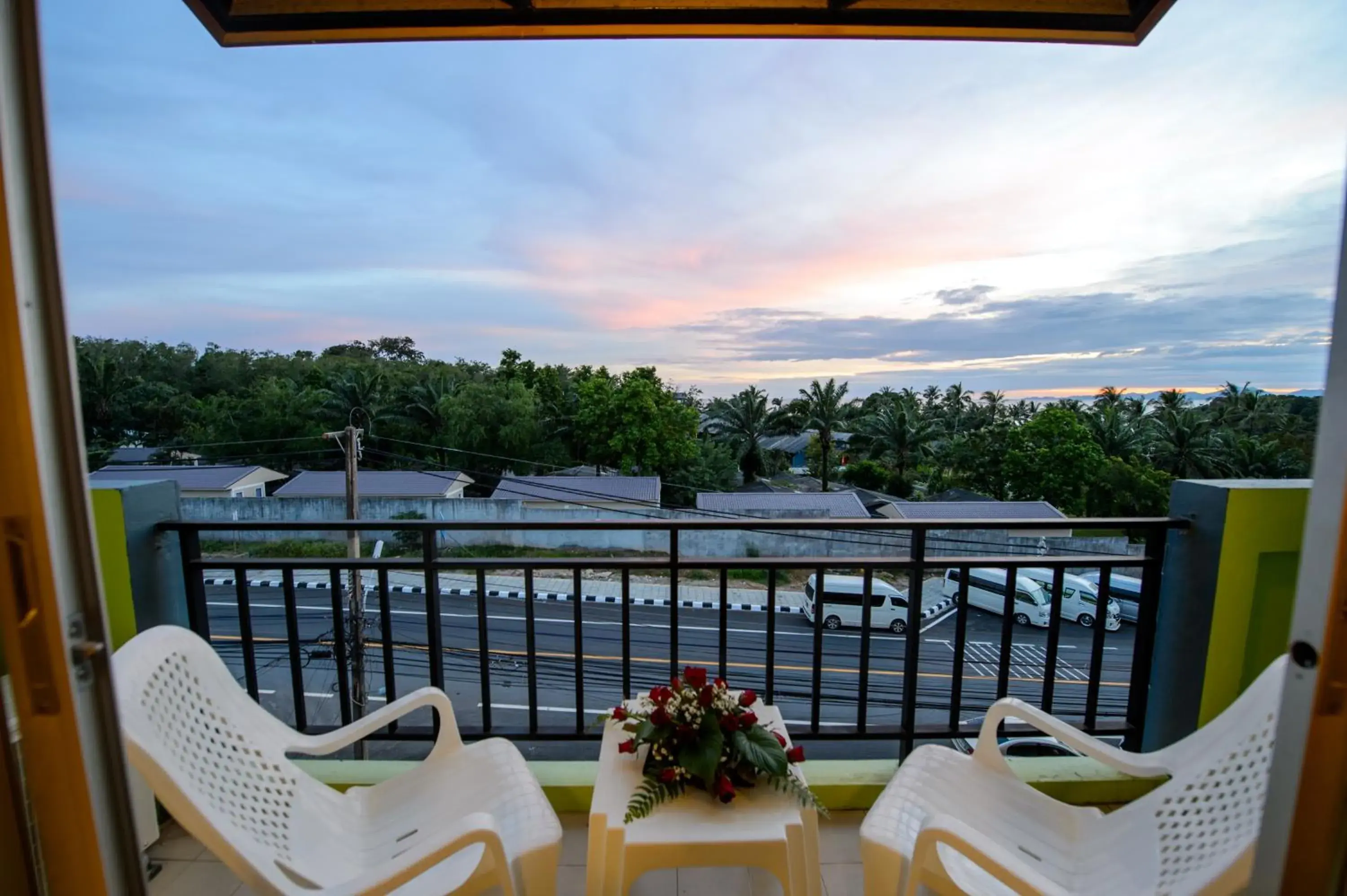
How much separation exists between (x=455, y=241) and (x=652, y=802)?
10.3 m

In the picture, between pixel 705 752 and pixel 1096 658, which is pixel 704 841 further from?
pixel 1096 658

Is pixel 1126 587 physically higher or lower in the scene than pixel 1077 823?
higher

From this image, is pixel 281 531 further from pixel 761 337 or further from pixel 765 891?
pixel 761 337

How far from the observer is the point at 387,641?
2.08 m

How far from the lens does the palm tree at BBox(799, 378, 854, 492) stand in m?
25.4

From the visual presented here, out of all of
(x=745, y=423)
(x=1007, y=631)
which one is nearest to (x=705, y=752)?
(x=1007, y=631)

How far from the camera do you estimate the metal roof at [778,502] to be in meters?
15.4

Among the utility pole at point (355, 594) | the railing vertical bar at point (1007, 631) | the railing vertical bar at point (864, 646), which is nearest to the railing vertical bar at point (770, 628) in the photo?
the railing vertical bar at point (864, 646)

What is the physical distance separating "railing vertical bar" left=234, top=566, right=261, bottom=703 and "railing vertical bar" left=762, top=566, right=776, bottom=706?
5.92ft

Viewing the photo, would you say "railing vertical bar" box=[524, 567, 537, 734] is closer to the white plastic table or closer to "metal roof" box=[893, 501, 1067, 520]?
the white plastic table

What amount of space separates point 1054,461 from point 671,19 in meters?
21.2

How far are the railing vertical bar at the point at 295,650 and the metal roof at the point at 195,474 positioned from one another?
1.68 ft

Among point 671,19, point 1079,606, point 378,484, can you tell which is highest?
point 671,19

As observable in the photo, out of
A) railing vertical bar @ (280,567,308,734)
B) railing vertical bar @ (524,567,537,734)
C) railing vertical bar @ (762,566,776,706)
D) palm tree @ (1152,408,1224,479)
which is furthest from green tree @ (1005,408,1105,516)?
railing vertical bar @ (280,567,308,734)
